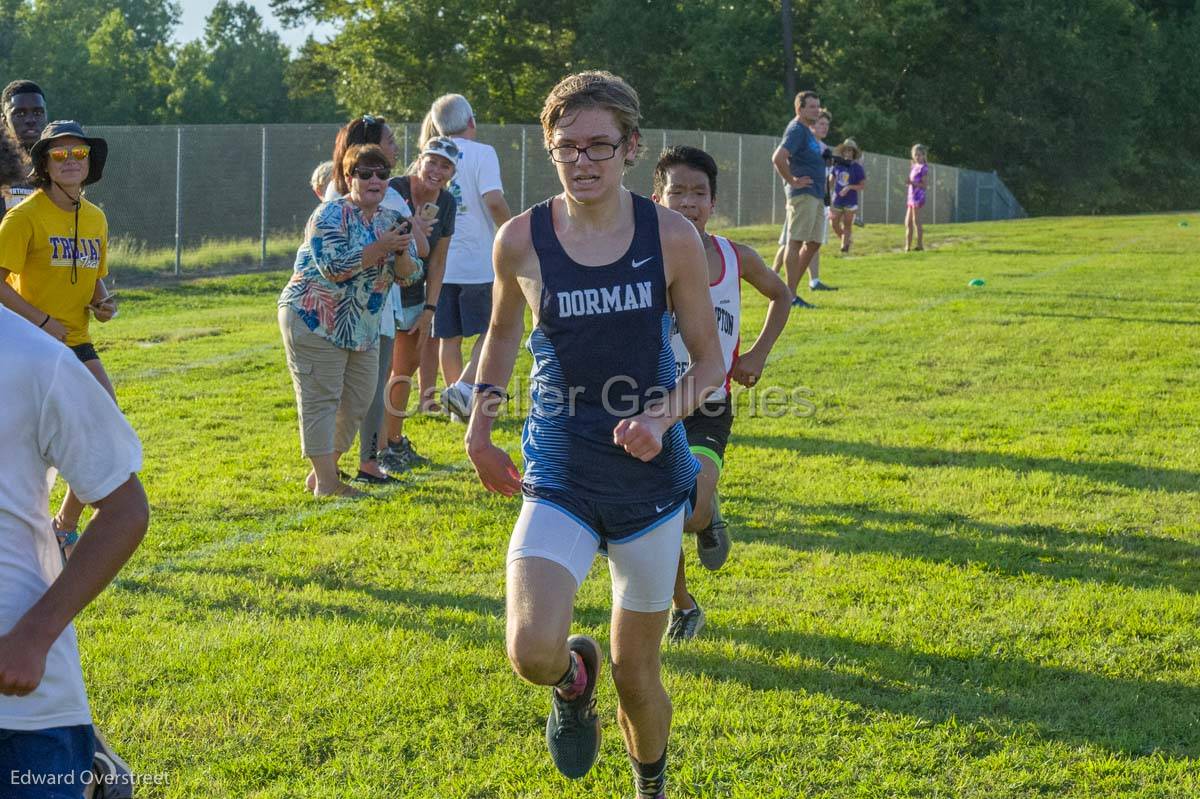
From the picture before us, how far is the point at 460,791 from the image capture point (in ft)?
13.0

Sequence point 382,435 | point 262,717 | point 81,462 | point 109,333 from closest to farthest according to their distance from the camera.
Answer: point 81,462 < point 262,717 < point 382,435 < point 109,333

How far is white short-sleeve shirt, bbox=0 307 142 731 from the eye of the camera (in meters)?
2.40

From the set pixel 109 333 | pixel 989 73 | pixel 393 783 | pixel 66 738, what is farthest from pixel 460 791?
pixel 989 73

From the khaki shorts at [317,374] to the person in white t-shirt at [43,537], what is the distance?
483 cm

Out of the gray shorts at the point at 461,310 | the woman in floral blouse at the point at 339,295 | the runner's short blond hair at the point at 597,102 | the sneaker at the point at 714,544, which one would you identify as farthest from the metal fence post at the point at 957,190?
the runner's short blond hair at the point at 597,102

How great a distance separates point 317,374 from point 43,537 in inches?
191

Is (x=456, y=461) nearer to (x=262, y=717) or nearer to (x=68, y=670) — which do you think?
(x=262, y=717)

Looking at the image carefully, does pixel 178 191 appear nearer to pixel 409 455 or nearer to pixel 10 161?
pixel 409 455

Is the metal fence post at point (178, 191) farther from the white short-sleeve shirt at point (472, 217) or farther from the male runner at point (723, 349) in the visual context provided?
the male runner at point (723, 349)

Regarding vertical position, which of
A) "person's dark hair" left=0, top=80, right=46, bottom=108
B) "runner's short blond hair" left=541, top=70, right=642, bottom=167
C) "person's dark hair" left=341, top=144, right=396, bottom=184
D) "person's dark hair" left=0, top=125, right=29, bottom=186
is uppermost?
"person's dark hair" left=0, top=80, right=46, bottom=108

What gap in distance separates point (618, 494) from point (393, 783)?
121cm

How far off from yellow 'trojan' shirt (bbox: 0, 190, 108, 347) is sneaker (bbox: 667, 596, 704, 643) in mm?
3100

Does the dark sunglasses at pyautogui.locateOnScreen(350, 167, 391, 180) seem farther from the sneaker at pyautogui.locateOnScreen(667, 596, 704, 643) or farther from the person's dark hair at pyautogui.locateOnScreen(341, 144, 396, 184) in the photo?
the sneaker at pyautogui.locateOnScreen(667, 596, 704, 643)

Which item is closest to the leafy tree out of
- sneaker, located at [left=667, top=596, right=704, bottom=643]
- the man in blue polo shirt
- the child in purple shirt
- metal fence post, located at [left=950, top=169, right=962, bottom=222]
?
metal fence post, located at [left=950, top=169, right=962, bottom=222]
